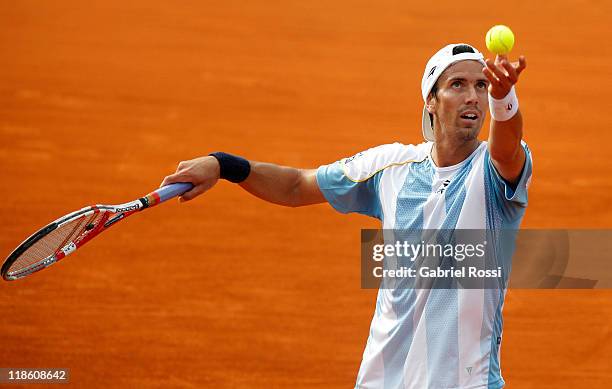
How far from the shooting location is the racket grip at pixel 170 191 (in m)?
4.84

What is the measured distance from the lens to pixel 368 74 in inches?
401

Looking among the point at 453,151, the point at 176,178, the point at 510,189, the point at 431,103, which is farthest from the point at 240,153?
the point at 510,189

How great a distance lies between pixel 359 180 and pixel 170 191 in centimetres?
98

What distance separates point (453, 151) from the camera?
4.71 metres

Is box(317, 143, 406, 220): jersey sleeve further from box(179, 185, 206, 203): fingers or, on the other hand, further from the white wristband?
the white wristband

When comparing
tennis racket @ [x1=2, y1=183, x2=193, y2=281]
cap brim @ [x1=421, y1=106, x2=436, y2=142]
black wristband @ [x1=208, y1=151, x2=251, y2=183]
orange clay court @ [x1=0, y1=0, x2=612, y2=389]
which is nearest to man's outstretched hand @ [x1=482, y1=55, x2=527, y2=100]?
cap brim @ [x1=421, y1=106, x2=436, y2=142]

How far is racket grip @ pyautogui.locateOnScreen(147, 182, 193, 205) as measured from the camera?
191 inches

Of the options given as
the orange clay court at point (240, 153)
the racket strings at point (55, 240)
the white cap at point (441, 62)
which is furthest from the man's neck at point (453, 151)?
the orange clay court at point (240, 153)

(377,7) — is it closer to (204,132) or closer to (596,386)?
(204,132)

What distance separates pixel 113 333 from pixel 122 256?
2.78ft

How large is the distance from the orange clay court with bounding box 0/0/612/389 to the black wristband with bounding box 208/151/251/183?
2.77 m

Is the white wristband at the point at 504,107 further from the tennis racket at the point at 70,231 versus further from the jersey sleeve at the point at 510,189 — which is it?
the tennis racket at the point at 70,231

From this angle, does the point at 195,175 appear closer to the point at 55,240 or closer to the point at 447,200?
the point at 55,240

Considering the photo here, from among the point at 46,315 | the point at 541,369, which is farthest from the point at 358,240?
the point at 46,315
